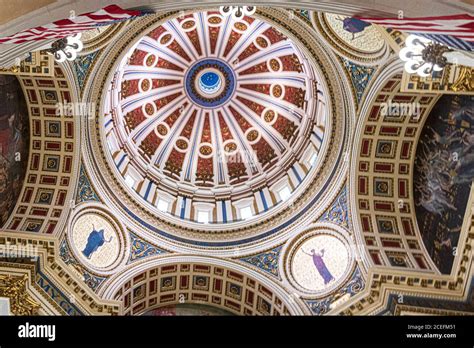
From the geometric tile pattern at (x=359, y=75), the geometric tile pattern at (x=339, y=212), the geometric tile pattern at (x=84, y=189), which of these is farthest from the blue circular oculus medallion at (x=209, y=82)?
the geometric tile pattern at (x=359, y=75)

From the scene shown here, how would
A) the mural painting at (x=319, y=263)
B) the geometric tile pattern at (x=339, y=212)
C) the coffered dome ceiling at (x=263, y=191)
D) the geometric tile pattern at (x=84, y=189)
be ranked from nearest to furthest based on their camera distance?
1. the coffered dome ceiling at (x=263, y=191)
2. the mural painting at (x=319, y=263)
3. the geometric tile pattern at (x=339, y=212)
4. the geometric tile pattern at (x=84, y=189)

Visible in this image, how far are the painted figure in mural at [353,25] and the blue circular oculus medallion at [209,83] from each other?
10961 mm

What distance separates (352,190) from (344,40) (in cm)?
485

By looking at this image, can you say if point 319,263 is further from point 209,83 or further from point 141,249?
point 209,83

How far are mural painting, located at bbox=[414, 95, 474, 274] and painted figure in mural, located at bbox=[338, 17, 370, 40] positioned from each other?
3.10 m

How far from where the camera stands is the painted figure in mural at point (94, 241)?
19234 millimetres

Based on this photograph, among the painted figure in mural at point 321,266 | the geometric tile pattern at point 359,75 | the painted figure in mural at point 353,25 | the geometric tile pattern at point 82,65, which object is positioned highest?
the geometric tile pattern at point 82,65

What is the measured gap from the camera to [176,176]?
2461cm

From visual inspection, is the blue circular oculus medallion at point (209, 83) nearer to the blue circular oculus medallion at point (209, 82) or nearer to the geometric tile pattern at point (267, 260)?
the blue circular oculus medallion at point (209, 82)

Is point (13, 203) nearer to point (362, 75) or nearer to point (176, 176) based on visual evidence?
point (176, 176)

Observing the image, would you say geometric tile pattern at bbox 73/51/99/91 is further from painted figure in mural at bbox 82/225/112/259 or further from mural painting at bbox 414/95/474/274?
mural painting at bbox 414/95/474/274

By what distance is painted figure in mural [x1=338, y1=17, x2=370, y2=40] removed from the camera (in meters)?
16.0

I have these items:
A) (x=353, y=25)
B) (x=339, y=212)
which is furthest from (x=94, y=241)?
(x=353, y=25)
